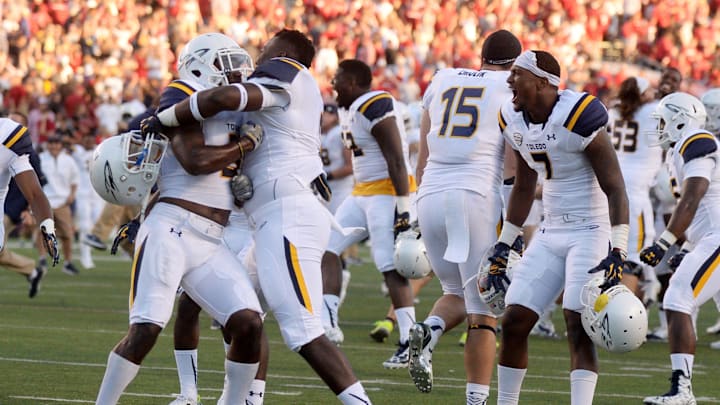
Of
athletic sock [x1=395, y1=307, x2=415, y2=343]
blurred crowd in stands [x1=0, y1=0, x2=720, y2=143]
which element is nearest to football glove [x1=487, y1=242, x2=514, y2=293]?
athletic sock [x1=395, y1=307, x2=415, y2=343]

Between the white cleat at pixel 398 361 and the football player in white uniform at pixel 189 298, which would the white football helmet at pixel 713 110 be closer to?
the white cleat at pixel 398 361

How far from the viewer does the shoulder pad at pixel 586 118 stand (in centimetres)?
586

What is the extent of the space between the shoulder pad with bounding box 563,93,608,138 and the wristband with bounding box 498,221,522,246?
669 mm

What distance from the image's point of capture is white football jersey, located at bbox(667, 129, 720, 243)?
24.9 ft

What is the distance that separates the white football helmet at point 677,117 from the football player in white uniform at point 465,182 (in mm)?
1351

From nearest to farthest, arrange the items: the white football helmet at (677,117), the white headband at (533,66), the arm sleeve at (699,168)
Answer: the white headband at (533,66), the arm sleeve at (699,168), the white football helmet at (677,117)

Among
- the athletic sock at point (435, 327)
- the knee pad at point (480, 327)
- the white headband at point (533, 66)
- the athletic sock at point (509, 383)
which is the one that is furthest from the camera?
the athletic sock at point (435, 327)

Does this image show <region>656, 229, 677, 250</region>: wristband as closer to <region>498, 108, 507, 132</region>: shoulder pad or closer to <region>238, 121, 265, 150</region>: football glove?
<region>498, 108, 507, 132</region>: shoulder pad

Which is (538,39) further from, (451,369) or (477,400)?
(477,400)

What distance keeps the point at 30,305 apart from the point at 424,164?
5.75 m

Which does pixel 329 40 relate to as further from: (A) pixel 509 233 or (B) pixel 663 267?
(A) pixel 509 233

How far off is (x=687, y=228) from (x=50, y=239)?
11.7 ft

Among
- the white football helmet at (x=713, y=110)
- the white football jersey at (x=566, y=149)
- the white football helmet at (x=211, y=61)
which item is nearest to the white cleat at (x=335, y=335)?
the white football helmet at (x=713, y=110)

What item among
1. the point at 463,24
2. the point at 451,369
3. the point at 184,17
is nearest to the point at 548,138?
the point at 451,369
